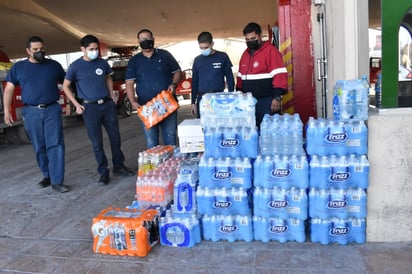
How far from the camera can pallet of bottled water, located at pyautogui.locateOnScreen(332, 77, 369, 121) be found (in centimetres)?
329

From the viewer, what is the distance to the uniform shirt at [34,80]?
5262mm

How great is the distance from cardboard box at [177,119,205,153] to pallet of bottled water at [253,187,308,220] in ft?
3.91

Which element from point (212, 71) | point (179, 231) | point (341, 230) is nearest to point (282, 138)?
point (341, 230)

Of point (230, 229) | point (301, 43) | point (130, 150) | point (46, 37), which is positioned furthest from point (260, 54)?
point (46, 37)

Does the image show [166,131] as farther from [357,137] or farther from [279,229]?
[357,137]

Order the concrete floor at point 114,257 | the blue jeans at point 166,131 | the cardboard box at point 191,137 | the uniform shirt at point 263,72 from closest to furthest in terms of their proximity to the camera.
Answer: the concrete floor at point 114,257 < the cardboard box at point 191,137 < the uniform shirt at point 263,72 < the blue jeans at point 166,131

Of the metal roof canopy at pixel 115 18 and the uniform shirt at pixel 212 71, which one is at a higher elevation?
the metal roof canopy at pixel 115 18

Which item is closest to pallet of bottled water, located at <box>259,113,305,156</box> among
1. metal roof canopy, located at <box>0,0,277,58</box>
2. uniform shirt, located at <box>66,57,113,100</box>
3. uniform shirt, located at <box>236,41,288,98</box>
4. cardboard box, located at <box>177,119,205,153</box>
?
cardboard box, located at <box>177,119,205,153</box>

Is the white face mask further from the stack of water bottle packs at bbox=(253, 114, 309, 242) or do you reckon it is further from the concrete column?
the concrete column

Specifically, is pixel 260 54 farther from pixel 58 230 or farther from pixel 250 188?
pixel 58 230

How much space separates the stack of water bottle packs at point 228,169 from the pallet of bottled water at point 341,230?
59 centimetres

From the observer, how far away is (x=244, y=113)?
3609mm

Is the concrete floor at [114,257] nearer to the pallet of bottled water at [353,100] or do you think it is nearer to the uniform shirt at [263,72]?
the pallet of bottled water at [353,100]

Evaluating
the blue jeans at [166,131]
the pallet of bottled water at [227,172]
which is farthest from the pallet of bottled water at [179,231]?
the blue jeans at [166,131]
